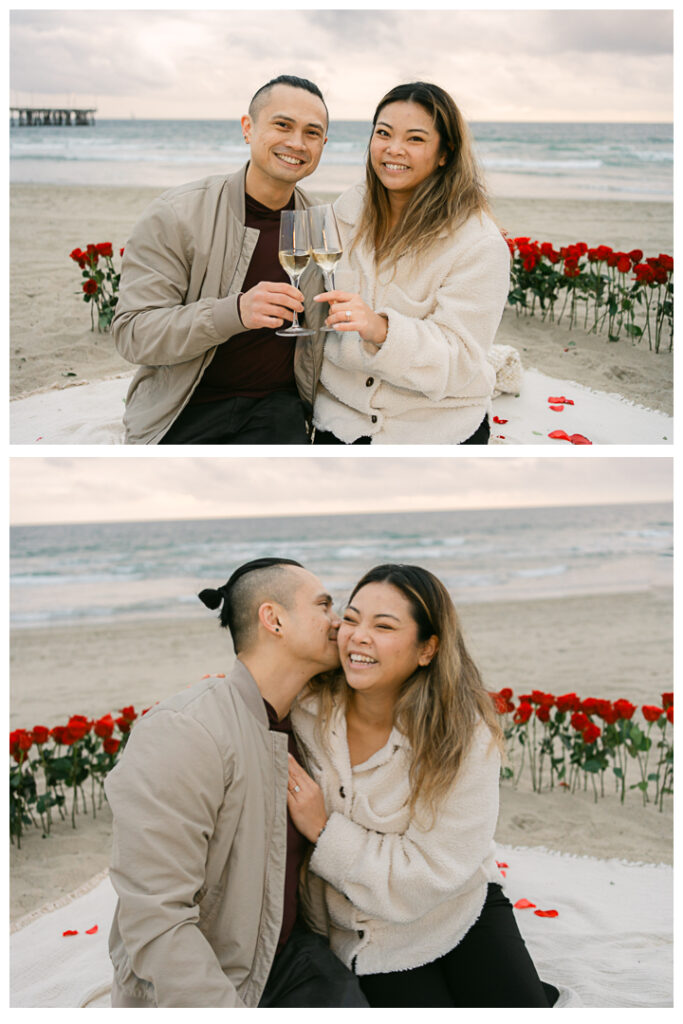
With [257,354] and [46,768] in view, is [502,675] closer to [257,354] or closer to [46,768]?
[46,768]

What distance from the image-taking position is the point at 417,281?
11.8 feet

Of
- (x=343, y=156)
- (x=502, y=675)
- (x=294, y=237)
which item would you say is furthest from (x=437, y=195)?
(x=343, y=156)

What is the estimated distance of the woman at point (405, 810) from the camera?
120 inches

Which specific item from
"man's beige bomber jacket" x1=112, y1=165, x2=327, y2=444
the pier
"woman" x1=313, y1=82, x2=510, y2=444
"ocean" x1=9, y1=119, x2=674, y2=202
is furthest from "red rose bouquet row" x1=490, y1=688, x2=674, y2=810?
the pier

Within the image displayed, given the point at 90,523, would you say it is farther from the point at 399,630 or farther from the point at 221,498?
the point at 399,630

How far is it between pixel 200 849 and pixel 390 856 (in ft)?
2.13

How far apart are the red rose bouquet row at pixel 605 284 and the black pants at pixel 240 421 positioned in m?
3.92

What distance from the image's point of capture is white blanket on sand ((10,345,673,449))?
516 centimetres

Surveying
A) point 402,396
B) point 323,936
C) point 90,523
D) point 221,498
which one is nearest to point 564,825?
point 323,936

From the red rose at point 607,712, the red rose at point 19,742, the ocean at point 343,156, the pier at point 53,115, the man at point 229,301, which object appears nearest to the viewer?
the man at point 229,301

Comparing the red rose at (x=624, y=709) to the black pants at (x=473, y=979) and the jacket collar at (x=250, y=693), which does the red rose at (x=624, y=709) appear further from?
the jacket collar at (x=250, y=693)

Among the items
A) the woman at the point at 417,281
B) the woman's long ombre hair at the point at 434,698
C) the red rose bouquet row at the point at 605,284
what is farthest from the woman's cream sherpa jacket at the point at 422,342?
the red rose bouquet row at the point at 605,284

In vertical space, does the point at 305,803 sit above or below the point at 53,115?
below

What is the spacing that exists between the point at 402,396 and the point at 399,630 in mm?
950
